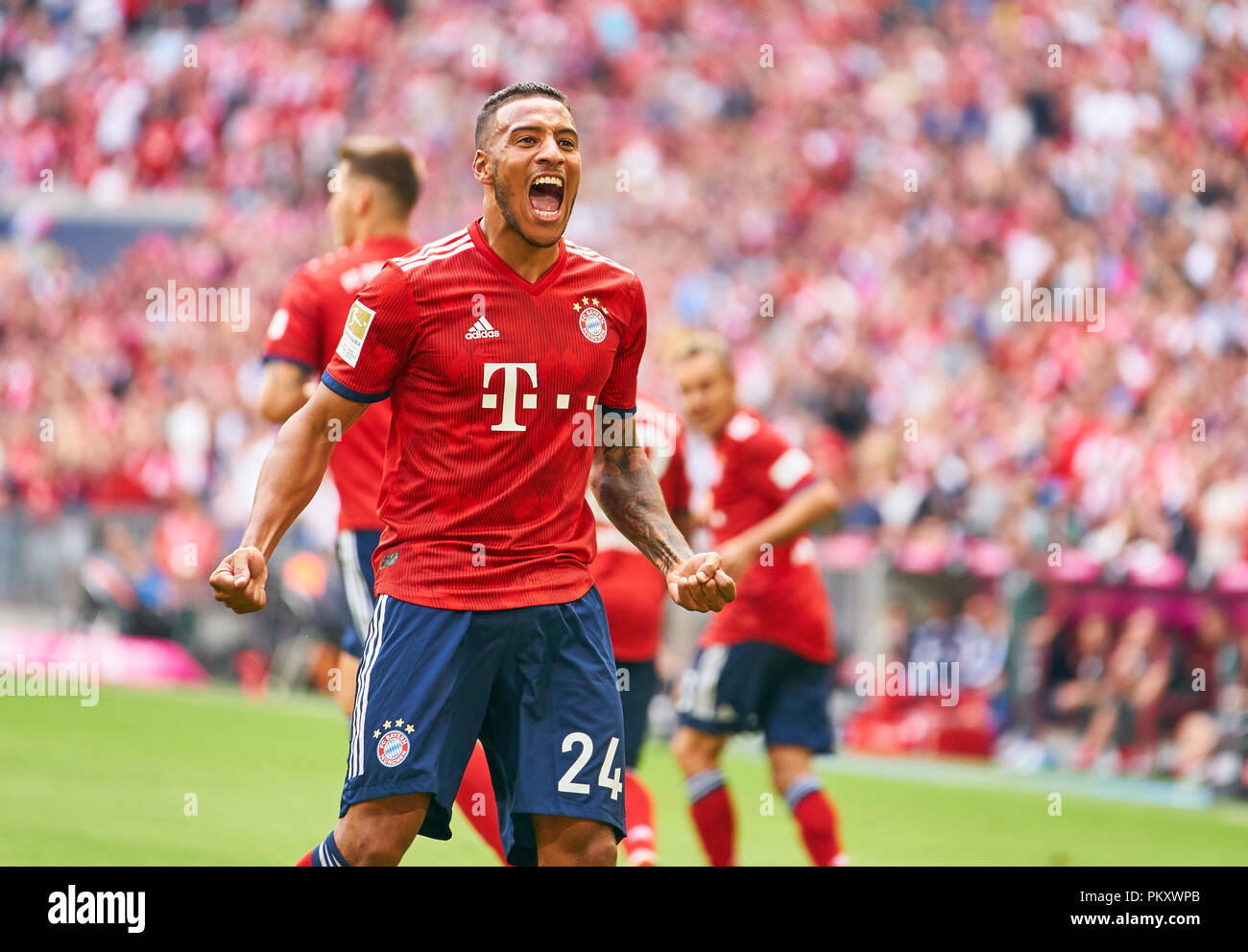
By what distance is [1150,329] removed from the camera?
15844 mm

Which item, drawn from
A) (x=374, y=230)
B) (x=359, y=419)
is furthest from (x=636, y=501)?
(x=374, y=230)

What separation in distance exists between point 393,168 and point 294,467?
8.06 ft

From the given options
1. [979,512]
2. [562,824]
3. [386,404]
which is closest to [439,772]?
[562,824]

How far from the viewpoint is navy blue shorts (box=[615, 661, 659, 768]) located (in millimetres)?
7332

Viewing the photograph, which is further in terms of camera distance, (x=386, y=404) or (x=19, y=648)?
(x=19, y=648)

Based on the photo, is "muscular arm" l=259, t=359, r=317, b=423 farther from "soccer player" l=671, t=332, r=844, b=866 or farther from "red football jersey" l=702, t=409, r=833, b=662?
"red football jersey" l=702, t=409, r=833, b=662

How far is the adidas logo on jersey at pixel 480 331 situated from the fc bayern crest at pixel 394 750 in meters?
1.06

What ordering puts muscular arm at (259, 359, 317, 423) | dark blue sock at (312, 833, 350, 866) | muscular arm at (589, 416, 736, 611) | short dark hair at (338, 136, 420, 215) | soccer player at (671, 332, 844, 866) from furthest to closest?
soccer player at (671, 332, 844, 866)
short dark hair at (338, 136, 420, 215)
muscular arm at (259, 359, 317, 423)
muscular arm at (589, 416, 736, 611)
dark blue sock at (312, 833, 350, 866)

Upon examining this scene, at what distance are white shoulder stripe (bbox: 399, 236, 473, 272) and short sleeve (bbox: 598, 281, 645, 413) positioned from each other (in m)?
0.51

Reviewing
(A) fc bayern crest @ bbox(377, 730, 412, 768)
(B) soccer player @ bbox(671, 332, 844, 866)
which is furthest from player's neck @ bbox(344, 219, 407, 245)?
(A) fc bayern crest @ bbox(377, 730, 412, 768)

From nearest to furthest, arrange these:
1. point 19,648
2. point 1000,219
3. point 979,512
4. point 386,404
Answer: point 386,404 < point 979,512 < point 19,648 < point 1000,219

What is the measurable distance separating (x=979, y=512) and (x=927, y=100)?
26.9 ft

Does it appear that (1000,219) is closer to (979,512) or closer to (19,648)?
(979,512)

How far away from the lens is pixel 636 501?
5.20m
